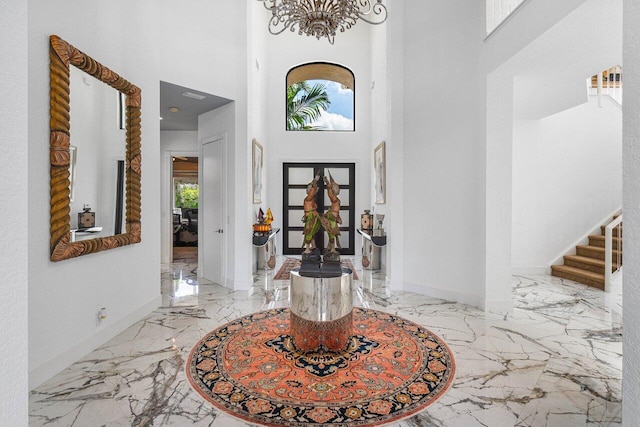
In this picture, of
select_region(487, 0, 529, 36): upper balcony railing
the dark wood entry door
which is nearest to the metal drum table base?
select_region(487, 0, 529, 36): upper balcony railing

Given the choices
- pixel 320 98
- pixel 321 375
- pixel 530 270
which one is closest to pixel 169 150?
pixel 320 98

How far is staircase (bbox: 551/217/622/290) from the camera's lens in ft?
15.8

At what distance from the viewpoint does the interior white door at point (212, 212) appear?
486 centimetres

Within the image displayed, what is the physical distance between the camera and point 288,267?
621 centimetres

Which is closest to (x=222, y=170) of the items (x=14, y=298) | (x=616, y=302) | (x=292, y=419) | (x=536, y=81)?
(x=292, y=419)

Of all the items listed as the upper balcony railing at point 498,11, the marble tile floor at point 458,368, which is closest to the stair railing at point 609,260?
the marble tile floor at point 458,368

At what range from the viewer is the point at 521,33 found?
9.93 feet

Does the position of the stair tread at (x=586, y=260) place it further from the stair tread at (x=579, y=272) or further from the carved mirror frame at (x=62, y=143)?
the carved mirror frame at (x=62, y=143)

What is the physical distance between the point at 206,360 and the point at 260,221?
10.7 ft

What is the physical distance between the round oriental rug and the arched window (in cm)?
558

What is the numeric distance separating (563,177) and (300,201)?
5307 mm

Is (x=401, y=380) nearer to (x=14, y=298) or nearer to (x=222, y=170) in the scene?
(x=14, y=298)

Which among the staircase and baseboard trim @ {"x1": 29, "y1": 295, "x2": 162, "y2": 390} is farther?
the staircase

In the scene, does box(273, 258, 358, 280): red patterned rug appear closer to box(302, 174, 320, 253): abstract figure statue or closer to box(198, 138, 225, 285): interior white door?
box(198, 138, 225, 285): interior white door
